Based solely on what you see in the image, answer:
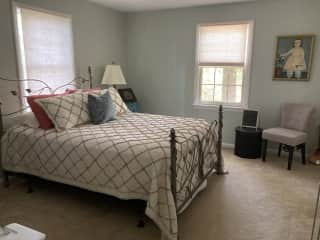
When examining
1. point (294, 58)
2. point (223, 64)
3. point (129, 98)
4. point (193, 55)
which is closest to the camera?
point (294, 58)

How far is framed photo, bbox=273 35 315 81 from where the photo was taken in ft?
12.3

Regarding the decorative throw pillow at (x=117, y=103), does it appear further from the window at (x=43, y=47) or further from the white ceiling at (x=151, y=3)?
the white ceiling at (x=151, y=3)

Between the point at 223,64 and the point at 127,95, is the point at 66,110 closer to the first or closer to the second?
the point at 127,95

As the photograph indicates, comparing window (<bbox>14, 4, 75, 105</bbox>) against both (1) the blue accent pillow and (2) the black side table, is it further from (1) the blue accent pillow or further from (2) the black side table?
(2) the black side table

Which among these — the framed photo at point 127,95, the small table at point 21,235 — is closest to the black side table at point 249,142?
the framed photo at point 127,95

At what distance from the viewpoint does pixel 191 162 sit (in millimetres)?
2477

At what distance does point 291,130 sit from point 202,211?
2.14 metres

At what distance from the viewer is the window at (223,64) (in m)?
4.14

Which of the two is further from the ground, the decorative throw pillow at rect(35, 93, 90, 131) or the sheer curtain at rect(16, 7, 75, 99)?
the sheer curtain at rect(16, 7, 75, 99)

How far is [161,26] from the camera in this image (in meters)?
4.63

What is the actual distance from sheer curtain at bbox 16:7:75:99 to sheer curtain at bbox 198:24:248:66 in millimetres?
2192

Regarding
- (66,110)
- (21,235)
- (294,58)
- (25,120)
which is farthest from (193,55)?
(21,235)

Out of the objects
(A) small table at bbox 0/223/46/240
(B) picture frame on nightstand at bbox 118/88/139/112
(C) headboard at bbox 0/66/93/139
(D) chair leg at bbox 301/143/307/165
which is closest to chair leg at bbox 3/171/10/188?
(C) headboard at bbox 0/66/93/139

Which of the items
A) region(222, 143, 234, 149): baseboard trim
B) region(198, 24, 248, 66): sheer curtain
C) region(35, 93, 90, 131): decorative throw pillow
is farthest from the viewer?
region(222, 143, 234, 149): baseboard trim
